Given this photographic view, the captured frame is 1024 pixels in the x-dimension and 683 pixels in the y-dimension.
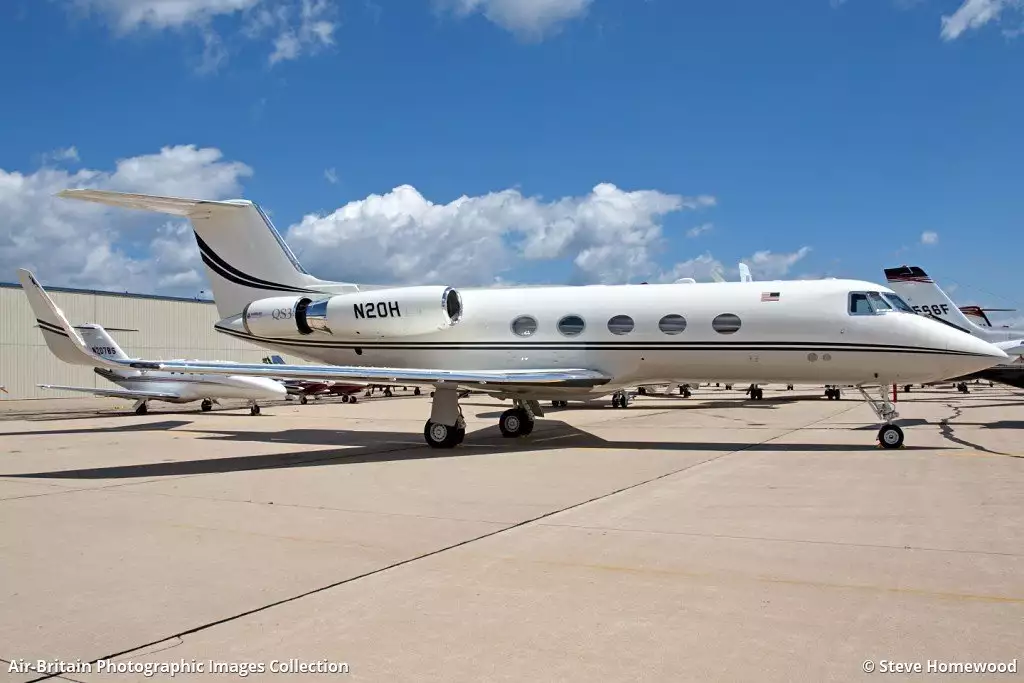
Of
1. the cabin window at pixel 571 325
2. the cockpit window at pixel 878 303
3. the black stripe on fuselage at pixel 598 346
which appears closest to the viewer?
the black stripe on fuselage at pixel 598 346

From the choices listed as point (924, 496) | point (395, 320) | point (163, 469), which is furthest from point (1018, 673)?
point (395, 320)

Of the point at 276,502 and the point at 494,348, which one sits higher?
the point at 494,348

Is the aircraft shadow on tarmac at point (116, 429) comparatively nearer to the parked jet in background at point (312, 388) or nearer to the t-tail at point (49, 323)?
the t-tail at point (49, 323)

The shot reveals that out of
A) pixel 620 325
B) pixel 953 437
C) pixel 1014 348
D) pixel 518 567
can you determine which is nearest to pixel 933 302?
pixel 1014 348

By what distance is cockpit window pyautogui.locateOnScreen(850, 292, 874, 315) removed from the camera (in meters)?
13.3

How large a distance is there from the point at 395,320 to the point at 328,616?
1088 centimetres

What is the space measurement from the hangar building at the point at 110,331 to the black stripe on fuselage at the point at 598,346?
85.0 ft

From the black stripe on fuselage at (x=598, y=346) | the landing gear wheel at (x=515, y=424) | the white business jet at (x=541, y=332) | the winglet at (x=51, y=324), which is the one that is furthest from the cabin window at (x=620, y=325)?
the winglet at (x=51, y=324)

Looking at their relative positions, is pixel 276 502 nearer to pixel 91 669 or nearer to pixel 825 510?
pixel 91 669

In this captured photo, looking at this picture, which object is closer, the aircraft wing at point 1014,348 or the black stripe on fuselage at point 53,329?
the aircraft wing at point 1014,348

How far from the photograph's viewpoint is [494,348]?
15289mm

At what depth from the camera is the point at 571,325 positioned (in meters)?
14.8

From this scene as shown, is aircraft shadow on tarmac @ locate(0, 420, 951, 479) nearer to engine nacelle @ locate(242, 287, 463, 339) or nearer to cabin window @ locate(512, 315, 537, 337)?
cabin window @ locate(512, 315, 537, 337)

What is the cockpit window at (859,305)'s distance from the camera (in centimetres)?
1328
